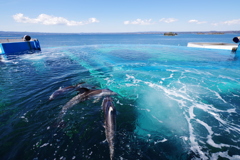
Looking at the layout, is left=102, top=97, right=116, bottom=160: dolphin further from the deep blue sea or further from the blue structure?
the blue structure

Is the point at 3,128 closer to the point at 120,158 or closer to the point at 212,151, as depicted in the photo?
the point at 120,158

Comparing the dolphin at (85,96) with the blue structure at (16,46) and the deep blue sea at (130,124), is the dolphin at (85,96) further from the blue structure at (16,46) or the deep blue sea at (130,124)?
the blue structure at (16,46)

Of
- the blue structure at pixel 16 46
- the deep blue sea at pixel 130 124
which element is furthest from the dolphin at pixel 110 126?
the blue structure at pixel 16 46

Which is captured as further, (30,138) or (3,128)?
(3,128)

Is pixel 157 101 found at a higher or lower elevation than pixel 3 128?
lower

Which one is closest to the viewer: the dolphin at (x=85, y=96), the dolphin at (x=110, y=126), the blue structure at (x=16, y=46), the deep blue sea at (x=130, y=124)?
the deep blue sea at (x=130, y=124)

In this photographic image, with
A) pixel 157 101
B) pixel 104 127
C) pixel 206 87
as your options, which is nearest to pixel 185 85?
pixel 206 87

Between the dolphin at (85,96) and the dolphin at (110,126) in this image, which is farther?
the dolphin at (85,96)

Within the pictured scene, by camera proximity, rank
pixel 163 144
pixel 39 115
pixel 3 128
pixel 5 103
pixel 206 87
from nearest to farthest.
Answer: pixel 163 144 → pixel 3 128 → pixel 39 115 → pixel 5 103 → pixel 206 87

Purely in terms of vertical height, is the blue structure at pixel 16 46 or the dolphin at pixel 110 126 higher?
the blue structure at pixel 16 46
